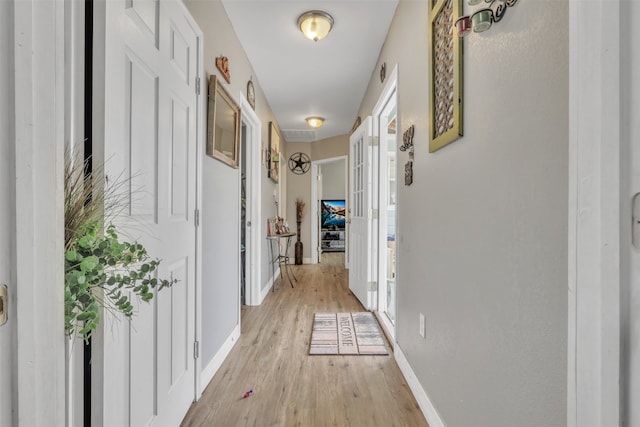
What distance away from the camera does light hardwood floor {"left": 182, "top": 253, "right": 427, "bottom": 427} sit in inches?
65.2

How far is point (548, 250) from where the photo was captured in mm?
769

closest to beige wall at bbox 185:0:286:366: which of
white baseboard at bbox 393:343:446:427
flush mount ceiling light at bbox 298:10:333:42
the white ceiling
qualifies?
the white ceiling

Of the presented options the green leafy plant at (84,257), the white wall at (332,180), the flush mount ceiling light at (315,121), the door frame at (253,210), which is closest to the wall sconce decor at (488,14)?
the green leafy plant at (84,257)

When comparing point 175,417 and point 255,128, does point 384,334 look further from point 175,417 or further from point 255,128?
point 255,128

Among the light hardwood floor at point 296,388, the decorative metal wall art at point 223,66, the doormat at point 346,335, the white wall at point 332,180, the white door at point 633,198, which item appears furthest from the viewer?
the white wall at point 332,180

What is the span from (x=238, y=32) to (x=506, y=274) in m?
2.74

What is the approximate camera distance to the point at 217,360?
2154mm

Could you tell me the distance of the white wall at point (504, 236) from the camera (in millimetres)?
746

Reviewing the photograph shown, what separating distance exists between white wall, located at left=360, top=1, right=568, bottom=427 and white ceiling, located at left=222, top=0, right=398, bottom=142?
4.21 ft

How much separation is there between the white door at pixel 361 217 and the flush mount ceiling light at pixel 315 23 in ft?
3.70

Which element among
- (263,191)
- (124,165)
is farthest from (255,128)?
(124,165)

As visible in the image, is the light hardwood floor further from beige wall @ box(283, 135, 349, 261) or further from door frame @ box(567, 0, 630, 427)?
beige wall @ box(283, 135, 349, 261)

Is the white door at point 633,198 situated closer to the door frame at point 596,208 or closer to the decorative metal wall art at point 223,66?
the door frame at point 596,208

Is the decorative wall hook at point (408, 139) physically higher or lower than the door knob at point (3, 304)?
higher
